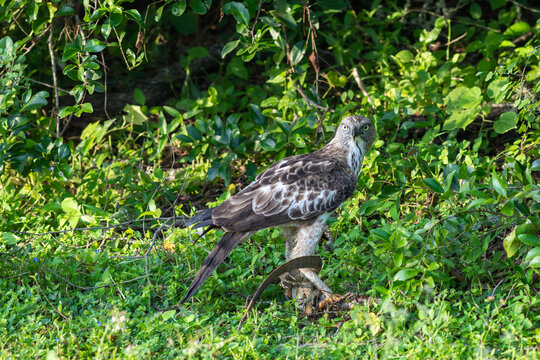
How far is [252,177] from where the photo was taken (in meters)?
6.32

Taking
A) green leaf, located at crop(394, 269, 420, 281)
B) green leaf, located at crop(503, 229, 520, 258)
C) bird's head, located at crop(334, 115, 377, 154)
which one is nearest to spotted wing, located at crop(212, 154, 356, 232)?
bird's head, located at crop(334, 115, 377, 154)

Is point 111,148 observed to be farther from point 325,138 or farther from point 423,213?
point 423,213

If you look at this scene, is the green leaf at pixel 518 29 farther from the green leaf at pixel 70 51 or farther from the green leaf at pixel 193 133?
the green leaf at pixel 70 51

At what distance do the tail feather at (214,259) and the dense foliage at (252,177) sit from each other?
0.50 ft

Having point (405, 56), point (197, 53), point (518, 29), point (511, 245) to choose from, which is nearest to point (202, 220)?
→ point (511, 245)

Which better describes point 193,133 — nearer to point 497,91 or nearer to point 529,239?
point 497,91

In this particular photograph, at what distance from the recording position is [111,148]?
7352 millimetres

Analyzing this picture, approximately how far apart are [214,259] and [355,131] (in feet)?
4.93

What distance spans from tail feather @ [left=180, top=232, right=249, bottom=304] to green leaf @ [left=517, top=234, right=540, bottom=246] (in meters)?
1.83

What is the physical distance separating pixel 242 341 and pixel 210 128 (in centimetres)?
283

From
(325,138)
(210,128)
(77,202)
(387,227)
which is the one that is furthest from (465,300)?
(77,202)

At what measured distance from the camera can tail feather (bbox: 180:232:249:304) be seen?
4.53 m

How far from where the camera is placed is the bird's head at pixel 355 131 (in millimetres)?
5312

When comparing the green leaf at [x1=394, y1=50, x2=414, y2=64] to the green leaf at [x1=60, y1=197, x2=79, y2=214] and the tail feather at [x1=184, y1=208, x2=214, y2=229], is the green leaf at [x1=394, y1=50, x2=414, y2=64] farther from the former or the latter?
the green leaf at [x1=60, y1=197, x2=79, y2=214]
